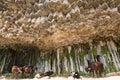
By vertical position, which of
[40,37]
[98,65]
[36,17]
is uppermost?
[36,17]

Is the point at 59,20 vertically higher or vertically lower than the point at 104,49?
higher

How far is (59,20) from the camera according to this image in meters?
9.48

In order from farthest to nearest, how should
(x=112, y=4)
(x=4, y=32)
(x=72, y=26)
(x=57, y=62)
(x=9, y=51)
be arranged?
(x=9, y=51) < (x=57, y=62) < (x=4, y=32) < (x=72, y=26) < (x=112, y=4)

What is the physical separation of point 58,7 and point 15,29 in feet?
7.56

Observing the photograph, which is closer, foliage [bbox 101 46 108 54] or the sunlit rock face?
the sunlit rock face

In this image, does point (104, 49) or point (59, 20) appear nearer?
point (59, 20)

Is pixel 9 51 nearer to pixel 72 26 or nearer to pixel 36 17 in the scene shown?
pixel 36 17

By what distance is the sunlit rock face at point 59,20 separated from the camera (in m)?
9.03

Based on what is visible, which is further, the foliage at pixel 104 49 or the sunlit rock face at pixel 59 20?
the foliage at pixel 104 49

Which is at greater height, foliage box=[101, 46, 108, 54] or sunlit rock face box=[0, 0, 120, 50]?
sunlit rock face box=[0, 0, 120, 50]

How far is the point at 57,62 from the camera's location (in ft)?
36.6

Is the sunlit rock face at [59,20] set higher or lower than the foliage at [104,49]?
higher

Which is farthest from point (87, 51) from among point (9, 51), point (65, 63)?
point (9, 51)

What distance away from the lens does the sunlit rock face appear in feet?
29.6
